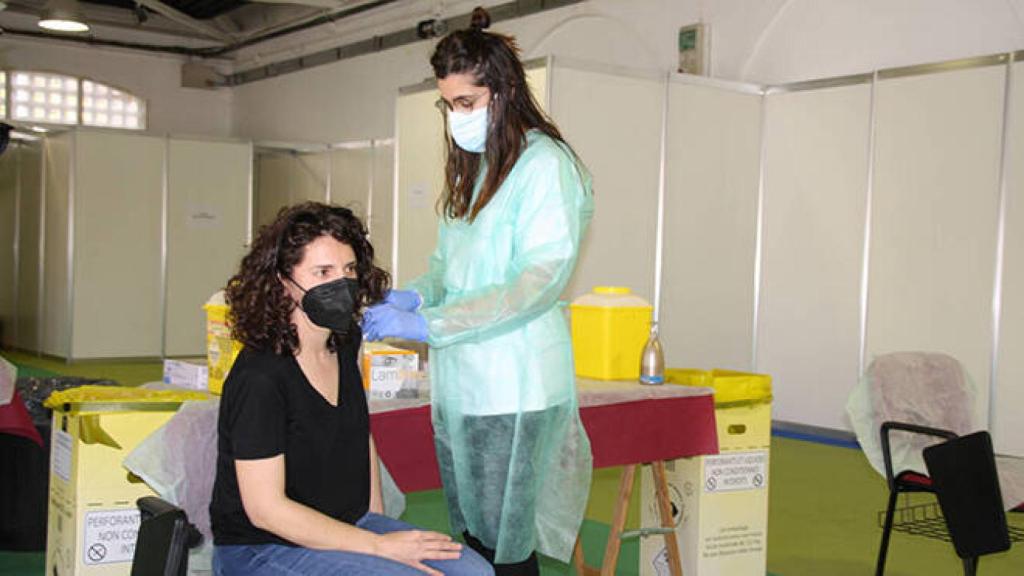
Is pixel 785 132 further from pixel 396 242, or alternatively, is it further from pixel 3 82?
pixel 3 82

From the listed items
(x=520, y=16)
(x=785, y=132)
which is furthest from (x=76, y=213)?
(x=785, y=132)

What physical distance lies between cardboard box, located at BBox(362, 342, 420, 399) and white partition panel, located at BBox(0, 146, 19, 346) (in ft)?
27.3

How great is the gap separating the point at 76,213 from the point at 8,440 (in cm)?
596

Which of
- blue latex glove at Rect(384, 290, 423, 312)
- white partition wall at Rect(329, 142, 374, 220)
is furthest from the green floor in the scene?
white partition wall at Rect(329, 142, 374, 220)

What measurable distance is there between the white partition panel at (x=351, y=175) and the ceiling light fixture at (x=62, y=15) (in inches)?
98.7

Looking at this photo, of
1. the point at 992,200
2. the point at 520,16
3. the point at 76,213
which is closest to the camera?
the point at 992,200

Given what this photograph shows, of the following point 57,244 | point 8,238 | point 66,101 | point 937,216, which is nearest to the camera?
point 937,216

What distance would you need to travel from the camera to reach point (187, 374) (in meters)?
2.53

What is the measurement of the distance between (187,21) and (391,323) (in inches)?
400

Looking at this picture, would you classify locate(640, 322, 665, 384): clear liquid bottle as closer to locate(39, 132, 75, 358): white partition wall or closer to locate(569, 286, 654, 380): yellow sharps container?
locate(569, 286, 654, 380): yellow sharps container

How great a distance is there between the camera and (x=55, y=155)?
890cm

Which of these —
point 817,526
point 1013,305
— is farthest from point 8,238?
point 1013,305

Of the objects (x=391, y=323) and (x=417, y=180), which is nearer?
(x=391, y=323)

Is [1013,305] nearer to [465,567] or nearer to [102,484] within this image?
[465,567]
